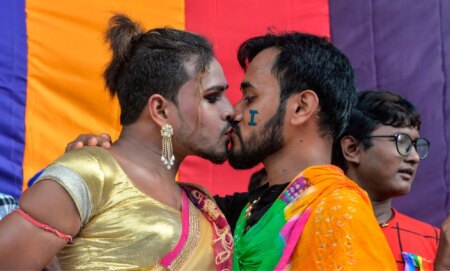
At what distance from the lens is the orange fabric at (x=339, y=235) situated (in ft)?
5.79

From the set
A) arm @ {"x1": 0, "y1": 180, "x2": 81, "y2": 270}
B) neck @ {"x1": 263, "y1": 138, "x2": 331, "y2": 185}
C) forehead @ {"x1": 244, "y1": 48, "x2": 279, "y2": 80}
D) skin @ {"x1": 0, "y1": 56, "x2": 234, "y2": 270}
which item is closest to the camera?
arm @ {"x1": 0, "y1": 180, "x2": 81, "y2": 270}

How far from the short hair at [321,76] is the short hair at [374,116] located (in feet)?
1.78

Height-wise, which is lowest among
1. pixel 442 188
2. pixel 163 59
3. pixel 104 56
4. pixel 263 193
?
pixel 442 188

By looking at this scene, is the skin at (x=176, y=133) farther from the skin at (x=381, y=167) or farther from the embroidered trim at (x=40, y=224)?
the skin at (x=381, y=167)

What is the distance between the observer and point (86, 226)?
166 centimetres

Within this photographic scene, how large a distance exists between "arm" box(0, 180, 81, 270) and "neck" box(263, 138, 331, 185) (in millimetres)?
720

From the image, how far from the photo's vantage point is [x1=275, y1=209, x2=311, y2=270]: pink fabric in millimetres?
1829

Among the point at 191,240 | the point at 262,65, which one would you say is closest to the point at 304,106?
the point at 262,65

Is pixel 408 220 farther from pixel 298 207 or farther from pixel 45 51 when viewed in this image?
pixel 45 51

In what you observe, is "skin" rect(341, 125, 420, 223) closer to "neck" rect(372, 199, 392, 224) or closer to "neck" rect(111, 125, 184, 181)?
"neck" rect(372, 199, 392, 224)

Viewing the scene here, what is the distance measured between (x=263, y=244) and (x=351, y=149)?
100 cm

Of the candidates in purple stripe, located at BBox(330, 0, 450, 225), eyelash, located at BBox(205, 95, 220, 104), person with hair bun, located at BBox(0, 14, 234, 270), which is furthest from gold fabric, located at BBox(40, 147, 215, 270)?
purple stripe, located at BBox(330, 0, 450, 225)

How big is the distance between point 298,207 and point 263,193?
0.23m

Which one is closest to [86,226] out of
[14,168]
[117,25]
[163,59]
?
[163,59]
